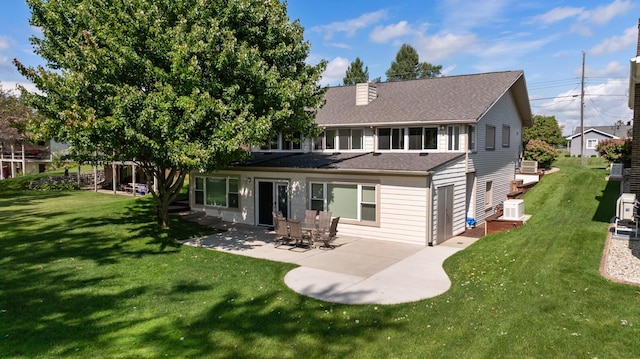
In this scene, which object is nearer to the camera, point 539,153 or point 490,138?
point 490,138

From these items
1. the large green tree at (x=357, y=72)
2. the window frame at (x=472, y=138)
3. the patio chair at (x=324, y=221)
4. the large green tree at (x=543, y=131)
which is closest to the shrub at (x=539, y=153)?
the window frame at (x=472, y=138)

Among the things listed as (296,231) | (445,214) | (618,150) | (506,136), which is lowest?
(296,231)

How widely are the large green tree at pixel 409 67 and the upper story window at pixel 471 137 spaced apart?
141 feet

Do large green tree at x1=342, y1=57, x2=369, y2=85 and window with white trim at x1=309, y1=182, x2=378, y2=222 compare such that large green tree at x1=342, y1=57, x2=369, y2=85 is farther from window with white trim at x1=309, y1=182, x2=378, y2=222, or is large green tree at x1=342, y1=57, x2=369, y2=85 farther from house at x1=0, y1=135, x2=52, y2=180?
window with white trim at x1=309, y1=182, x2=378, y2=222

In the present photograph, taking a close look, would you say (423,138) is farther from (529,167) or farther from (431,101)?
(529,167)

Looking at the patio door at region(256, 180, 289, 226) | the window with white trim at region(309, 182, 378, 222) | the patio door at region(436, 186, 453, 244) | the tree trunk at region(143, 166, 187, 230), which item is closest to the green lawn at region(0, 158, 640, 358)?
the patio door at region(436, 186, 453, 244)

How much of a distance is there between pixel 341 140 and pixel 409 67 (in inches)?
1697

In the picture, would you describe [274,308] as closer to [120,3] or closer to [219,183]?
[120,3]

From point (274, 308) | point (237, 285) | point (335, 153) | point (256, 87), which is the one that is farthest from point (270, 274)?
point (335, 153)

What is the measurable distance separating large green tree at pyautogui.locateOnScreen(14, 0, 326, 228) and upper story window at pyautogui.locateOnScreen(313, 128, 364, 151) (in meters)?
6.83

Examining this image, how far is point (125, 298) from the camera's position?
9000 mm

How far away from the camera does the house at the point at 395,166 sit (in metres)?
15.2

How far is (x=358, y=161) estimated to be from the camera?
56.5ft

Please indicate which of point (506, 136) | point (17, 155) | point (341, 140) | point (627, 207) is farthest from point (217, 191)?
point (17, 155)
